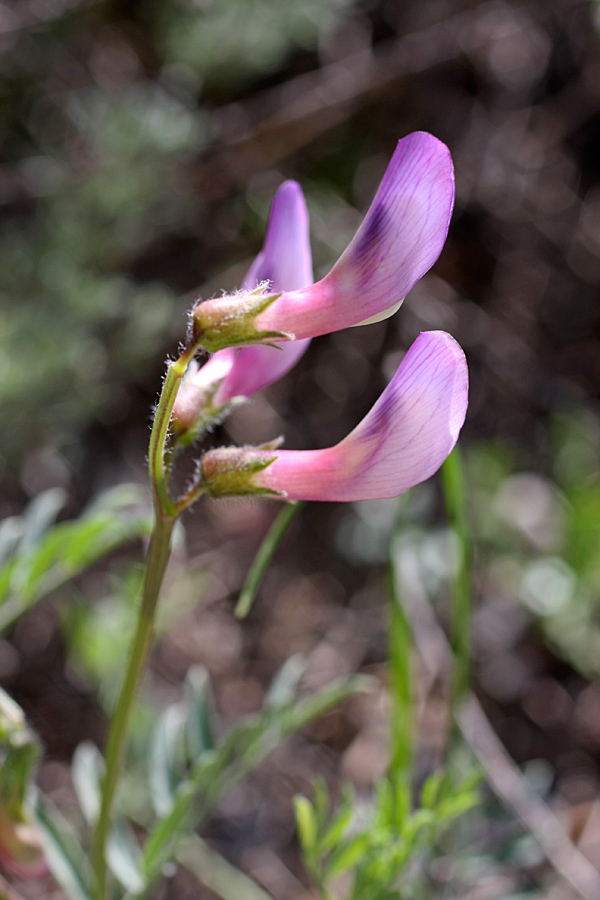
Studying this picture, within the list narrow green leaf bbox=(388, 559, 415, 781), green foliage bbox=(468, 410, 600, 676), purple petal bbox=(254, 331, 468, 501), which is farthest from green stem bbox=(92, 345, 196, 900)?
green foliage bbox=(468, 410, 600, 676)

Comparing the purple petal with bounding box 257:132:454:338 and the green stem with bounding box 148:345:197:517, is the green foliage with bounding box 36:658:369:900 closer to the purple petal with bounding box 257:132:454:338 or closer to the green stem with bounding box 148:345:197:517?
the green stem with bounding box 148:345:197:517

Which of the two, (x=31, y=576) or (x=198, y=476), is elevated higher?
(x=198, y=476)

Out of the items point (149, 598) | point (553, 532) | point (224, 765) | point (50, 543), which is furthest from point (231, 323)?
point (553, 532)

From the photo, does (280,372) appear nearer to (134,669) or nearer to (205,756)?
(134,669)

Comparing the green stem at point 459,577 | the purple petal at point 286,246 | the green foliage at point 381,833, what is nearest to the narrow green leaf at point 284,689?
the green foliage at point 381,833

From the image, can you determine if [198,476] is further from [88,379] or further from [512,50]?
[512,50]

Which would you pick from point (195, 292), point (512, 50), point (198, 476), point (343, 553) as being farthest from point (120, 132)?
point (198, 476)
